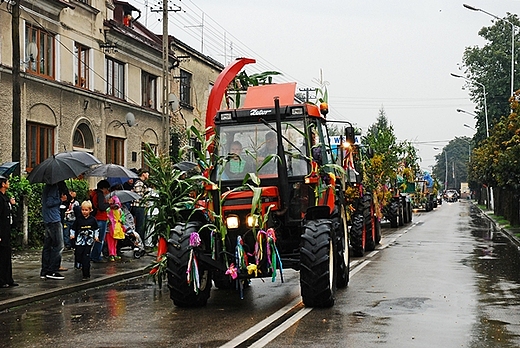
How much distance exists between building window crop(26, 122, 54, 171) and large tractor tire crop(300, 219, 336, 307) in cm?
1566

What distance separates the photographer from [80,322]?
10.1 metres

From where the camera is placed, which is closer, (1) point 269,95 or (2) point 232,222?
(2) point 232,222

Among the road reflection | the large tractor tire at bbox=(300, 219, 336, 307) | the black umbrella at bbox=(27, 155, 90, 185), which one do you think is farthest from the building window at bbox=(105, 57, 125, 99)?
the large tractor tire at bbox=(300, 219, 336, 307)

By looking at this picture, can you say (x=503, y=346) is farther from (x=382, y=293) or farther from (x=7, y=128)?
(x=7, y=128)

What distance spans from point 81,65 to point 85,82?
63cm

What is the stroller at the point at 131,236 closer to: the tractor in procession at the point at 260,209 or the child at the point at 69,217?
the child at the point at 69,217

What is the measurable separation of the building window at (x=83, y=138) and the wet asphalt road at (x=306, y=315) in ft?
45.7

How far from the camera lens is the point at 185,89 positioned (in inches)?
1512

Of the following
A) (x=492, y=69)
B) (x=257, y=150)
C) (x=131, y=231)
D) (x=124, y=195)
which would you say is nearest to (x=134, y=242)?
(x=131, y=231)

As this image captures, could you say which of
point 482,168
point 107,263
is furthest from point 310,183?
point 482,168

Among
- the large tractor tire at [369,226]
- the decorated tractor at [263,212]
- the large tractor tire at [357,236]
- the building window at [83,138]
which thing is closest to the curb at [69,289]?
the decorated tractor at [263,212]

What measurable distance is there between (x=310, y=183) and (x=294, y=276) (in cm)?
365

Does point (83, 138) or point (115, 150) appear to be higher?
point (83, 138)

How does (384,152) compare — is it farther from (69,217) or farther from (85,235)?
(85,235)
